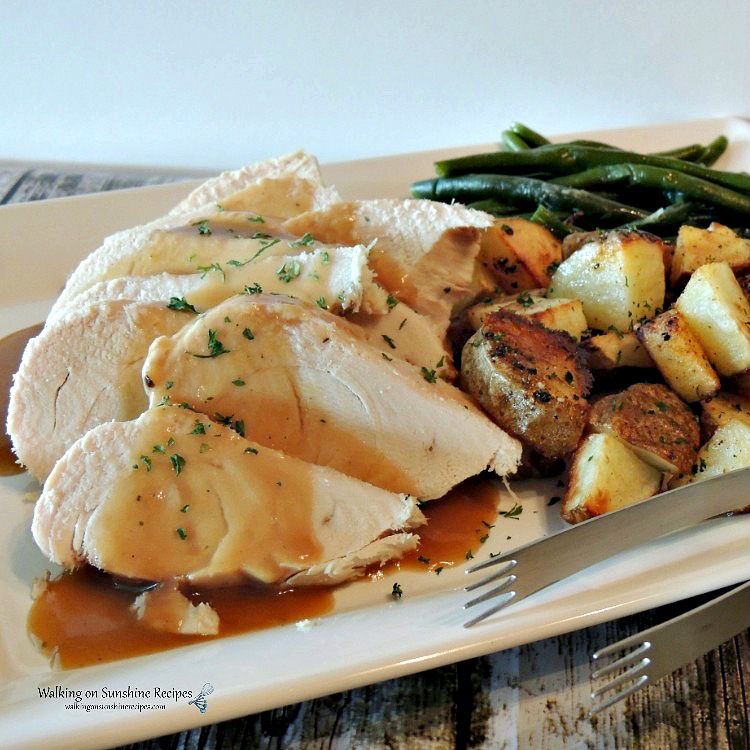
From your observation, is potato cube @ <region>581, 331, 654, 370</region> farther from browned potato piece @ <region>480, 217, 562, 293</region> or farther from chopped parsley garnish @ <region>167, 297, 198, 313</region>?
chopped parsley garnish @ <region>167, 297, 198, 313</region>

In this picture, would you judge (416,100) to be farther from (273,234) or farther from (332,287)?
(332,287)

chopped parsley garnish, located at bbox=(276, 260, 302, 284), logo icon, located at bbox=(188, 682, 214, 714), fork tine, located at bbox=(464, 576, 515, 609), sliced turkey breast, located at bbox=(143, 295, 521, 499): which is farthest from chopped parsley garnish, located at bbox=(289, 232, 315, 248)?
logo icon, located at bbox=(188, 682, 214, 714)

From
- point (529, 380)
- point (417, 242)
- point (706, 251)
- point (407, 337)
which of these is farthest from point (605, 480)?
point (417, 242)

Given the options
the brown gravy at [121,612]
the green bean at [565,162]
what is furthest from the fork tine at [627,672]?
the green bean at [565,162]

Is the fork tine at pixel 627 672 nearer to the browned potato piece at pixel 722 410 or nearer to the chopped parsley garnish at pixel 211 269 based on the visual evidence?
the browned potato piece at pixel 722 410

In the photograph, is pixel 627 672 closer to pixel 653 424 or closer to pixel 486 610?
pixel 486 610

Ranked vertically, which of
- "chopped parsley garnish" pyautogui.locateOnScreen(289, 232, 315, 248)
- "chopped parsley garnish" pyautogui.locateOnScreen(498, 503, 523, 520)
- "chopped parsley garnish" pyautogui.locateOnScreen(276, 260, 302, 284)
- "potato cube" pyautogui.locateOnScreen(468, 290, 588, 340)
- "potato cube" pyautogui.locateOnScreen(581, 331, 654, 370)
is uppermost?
"chopped parsley garnish" pyautogui.locateOnScreen(289, 232, 315, 248)

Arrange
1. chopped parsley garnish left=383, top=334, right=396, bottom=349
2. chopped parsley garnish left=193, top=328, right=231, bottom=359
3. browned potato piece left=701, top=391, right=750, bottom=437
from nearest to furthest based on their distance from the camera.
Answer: chopped parsley garnish left=193, top=328, right=231, bottom=359 < browned potato piece left=701, top=391, right=750, bottom=437 < chopped parsley garnish left=383, top=334, right=396, bottom=349
